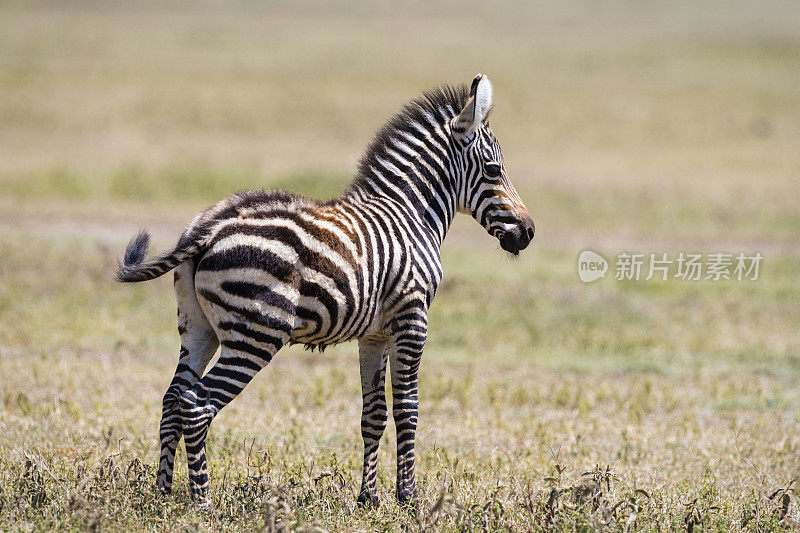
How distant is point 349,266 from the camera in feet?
20.0

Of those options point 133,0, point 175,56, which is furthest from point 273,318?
point 133,0

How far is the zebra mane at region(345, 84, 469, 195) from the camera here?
272 inches

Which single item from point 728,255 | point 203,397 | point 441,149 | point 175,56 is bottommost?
point 203,397

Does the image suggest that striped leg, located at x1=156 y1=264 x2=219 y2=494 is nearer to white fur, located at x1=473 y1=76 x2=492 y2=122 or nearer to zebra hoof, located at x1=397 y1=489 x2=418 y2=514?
zebra hoof, located at x1=397 y1=489 x2=418 y2=514

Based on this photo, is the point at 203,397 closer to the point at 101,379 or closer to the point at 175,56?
the point at 101,379

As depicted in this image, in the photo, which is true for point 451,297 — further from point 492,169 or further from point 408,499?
point 408,499

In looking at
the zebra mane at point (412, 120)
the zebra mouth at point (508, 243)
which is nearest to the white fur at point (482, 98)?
the zebra mane at point (412, 120)

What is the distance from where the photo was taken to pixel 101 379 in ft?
33.6

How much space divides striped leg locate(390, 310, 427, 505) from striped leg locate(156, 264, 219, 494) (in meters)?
1.28

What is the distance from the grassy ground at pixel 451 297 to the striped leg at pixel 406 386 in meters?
0.15

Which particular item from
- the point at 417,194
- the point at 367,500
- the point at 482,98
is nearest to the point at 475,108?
the point at 482,98

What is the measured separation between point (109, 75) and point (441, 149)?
34.9 m

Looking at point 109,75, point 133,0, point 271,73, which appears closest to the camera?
point 109,75

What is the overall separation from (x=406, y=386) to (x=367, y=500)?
854 millimetres
